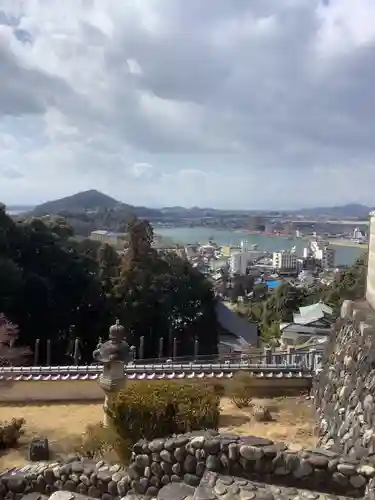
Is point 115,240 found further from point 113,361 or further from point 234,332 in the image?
point 113,361

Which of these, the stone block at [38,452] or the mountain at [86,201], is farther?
the mountain at [86,201]

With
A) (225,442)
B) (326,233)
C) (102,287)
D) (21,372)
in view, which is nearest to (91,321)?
(102,287)

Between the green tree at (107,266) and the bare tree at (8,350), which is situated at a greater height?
A: the green tree at (107,266)

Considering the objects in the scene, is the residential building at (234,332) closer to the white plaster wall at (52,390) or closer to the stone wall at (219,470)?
the white plaster wall at (52,390)

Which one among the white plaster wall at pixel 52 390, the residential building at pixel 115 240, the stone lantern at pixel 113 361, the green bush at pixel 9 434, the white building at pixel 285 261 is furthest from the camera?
the white building at pixel 285 261

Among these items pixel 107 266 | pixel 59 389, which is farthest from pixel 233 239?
pixel 59 389

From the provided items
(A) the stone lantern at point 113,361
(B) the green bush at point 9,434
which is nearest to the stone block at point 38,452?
(B) the green bush at point 9,434
